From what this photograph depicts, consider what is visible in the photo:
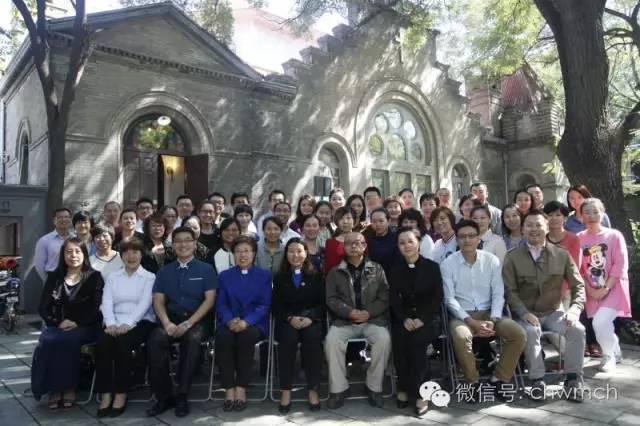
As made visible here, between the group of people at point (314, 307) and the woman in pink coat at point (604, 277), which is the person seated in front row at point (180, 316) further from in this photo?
the woman in pink coat at point (604, 277)

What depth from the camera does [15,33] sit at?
11500mm

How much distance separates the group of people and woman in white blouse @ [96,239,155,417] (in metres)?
0.01

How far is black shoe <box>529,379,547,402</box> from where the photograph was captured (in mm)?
4582

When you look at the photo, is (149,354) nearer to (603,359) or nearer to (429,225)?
(429,225)

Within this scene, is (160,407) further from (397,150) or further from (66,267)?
(397,150)

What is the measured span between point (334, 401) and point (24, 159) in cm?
1198

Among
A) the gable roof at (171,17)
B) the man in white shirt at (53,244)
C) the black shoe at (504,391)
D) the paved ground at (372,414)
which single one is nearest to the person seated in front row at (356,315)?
the paved ground at (372,414)

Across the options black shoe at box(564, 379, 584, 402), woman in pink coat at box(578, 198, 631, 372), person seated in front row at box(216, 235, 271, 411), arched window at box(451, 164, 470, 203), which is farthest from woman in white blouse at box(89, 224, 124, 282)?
arched window at box(451, 164, 470, 203)

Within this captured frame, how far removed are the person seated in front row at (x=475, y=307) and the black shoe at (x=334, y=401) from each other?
1.22 metres

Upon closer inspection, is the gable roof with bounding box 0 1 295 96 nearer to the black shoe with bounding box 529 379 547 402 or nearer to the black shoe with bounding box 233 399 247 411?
the black shoe with bounding box 233 399 247 411

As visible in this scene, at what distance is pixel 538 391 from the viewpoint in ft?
15.2

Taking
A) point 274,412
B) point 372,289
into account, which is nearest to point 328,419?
point 274,412

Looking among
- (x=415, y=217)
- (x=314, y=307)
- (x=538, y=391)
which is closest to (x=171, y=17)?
(x=415, y=217)

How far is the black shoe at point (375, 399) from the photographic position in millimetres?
4590
